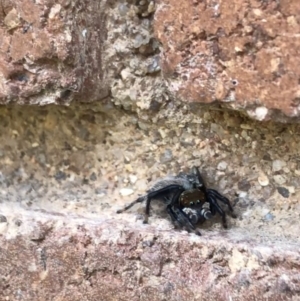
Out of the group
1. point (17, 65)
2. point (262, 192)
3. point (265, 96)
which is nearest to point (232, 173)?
point (262, 192)

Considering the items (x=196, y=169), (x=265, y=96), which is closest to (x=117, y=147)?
(x=196, y=169)

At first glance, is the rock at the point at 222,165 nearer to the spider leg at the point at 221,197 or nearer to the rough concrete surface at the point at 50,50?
the spider leg at the point at 221,197

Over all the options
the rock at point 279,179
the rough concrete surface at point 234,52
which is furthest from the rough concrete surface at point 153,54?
the rock at point 279,179

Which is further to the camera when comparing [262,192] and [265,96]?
[262,192]

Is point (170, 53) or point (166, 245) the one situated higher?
point (170, 53)

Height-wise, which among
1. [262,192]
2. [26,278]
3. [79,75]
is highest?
[79,75]

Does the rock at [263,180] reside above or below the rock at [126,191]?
above

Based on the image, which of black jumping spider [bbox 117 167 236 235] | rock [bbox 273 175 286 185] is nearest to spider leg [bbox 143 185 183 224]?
black jumping spider [bbox 117 167 236 235]

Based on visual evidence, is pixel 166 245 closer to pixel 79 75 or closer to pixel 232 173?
pixel 232 173
